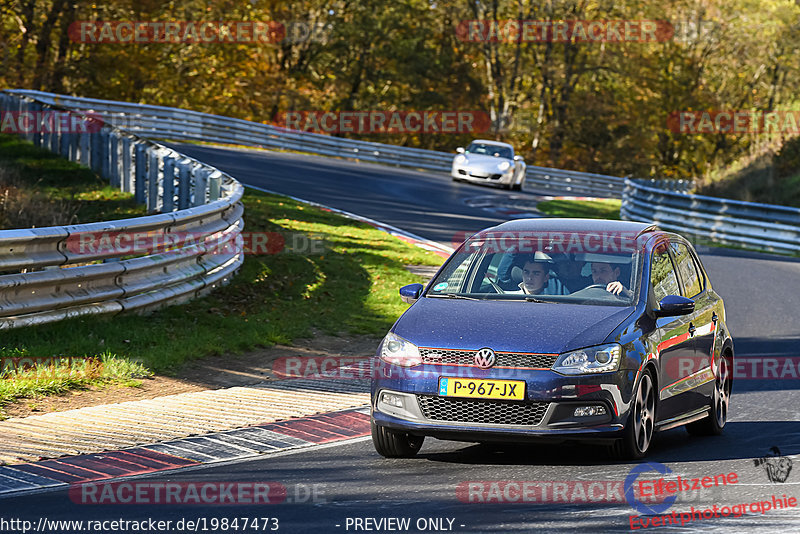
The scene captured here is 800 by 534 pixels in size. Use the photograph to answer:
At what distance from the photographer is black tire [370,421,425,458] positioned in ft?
25.4

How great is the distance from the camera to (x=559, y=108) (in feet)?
212

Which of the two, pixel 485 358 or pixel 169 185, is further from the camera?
pixel 169 185

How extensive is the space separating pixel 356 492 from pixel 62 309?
4947 mm

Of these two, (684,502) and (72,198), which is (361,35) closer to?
(72,198)

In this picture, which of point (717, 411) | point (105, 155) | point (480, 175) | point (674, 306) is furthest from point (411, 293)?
point (480, 175)

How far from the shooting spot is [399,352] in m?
7.66

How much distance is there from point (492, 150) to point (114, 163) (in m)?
17.8

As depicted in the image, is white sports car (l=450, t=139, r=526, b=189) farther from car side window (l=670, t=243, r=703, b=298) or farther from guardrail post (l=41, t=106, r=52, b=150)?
car side window (l=670, t=243, r=703, b=298)

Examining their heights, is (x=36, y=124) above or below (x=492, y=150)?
above

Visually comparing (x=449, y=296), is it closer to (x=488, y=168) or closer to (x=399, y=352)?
(x=399, y=352)

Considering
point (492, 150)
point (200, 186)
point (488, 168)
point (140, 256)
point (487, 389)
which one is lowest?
point (488, 168)

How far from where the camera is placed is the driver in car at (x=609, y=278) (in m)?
8.30

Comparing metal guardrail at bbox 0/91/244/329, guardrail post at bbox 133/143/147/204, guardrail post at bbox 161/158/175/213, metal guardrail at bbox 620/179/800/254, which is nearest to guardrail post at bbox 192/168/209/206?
metal guardrail at bbox 0/91/244/329

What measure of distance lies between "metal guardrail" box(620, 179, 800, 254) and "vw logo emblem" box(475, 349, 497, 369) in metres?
20.9
